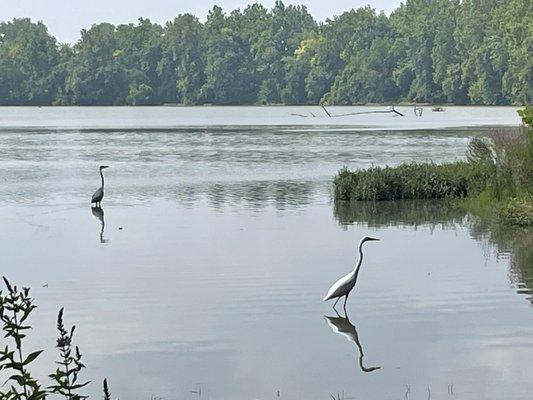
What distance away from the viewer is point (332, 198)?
28.5 meters

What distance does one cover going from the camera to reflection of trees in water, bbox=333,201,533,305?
17.7 m

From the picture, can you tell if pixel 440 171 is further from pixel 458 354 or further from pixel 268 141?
pixel 268 141

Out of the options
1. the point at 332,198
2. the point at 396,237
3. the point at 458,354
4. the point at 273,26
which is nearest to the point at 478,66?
the point at 273,26

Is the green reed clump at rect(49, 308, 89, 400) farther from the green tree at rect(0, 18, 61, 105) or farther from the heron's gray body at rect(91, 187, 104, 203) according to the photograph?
the green tree at rect(0, 18, 61, 105)

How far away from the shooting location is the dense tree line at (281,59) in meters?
125

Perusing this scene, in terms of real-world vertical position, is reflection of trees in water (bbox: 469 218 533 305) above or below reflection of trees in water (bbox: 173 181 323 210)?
above

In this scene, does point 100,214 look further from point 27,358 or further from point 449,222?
point 27,358

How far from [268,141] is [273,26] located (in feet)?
330

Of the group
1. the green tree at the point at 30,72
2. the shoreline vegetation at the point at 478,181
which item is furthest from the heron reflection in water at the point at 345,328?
the green tree at the point at 30,72

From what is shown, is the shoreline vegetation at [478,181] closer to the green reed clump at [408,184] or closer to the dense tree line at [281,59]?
the green reed clump at [408,184]

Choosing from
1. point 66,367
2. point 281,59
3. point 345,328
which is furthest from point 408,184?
point 281,59

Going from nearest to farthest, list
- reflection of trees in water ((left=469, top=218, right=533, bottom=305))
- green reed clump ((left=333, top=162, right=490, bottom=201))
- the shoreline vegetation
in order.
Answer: reflection of trees in water ((left=469, top=218, right=533, bottom=305)), the shoreline vegetation, green reed clump ((left=333, top=162, right=490, bottom=201))

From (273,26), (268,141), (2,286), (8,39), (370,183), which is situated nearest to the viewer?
(2,286)

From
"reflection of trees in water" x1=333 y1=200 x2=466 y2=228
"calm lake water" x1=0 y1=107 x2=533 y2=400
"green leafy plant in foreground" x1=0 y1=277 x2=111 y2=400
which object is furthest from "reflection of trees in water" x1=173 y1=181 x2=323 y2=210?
"green leafy plant in foreground" x1=0 y1=277 x2=111 y2=400
